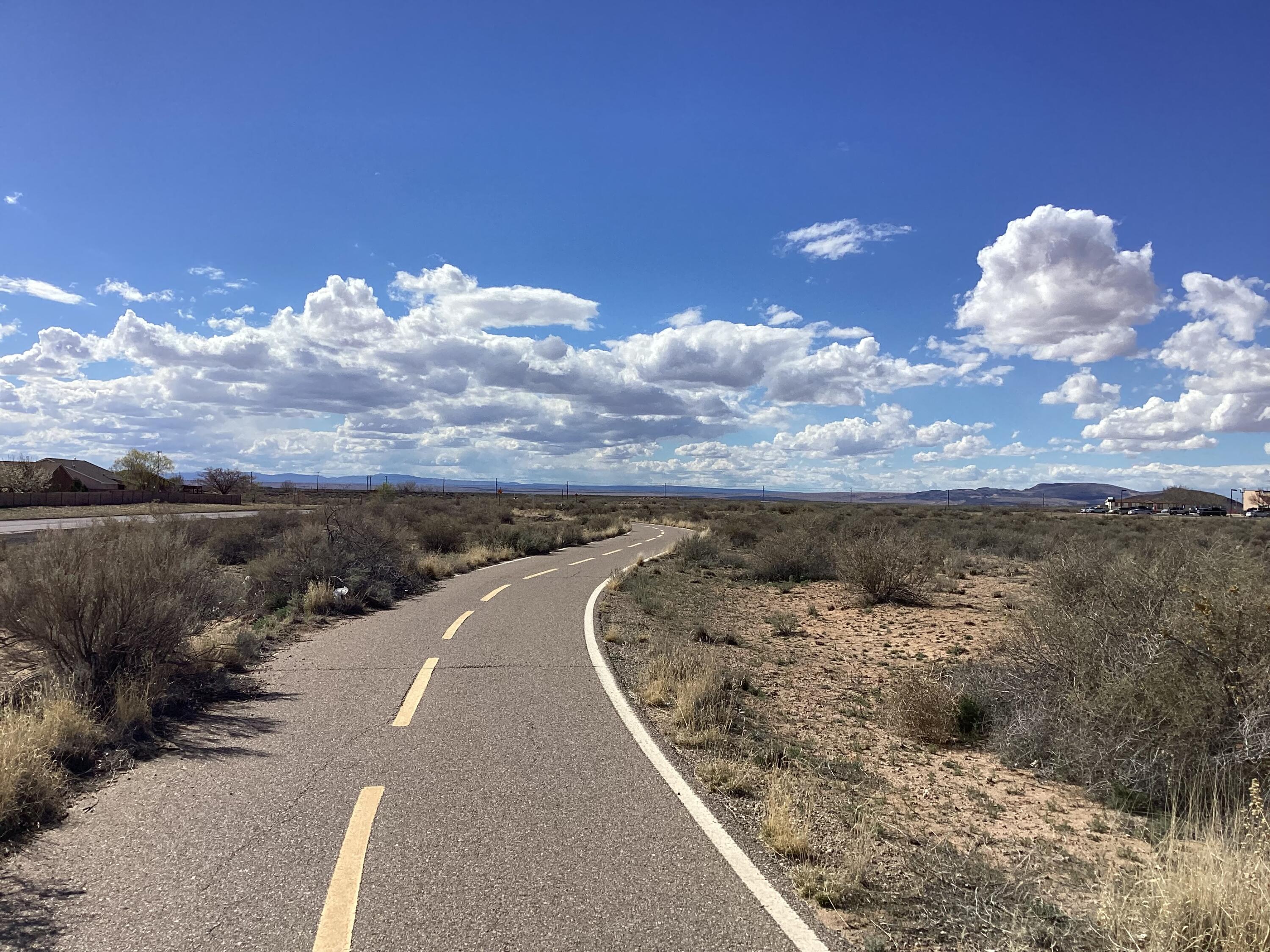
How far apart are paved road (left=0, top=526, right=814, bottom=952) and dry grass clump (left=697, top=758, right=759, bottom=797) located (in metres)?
0.40

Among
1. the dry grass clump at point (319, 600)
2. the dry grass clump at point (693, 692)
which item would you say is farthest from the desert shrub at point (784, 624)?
the dry grass clump at point (319, 600)

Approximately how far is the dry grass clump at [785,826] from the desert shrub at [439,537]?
77.0 ft

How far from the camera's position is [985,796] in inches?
241

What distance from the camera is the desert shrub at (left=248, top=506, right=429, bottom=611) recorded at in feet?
48.9

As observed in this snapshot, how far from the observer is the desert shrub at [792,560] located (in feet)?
74.1

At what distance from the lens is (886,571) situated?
58.2 ft

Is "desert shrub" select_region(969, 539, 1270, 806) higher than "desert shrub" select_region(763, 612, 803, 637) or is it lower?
higher

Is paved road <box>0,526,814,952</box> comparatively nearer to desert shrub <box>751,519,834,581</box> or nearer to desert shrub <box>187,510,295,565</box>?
desert shrub <box>751,519,834,581</box>

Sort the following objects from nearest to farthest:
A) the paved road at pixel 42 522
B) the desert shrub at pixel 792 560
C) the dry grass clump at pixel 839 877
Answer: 1. the dry grass clump at pixel 839 877
2. the desert shrub at pixel 792 560
3. the paved road at pixel 42 522

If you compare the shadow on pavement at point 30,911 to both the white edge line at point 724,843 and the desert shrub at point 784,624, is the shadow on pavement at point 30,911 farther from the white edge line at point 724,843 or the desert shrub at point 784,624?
the desert shrub at point 784,624

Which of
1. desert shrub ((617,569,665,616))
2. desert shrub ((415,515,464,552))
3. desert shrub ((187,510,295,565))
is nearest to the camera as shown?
desert shrub ((617,569,665,616))

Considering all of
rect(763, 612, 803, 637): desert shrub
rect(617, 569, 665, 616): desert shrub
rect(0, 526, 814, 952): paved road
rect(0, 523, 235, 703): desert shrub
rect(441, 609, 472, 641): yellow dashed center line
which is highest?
rect(0, 523, 235, 703): desert shrub

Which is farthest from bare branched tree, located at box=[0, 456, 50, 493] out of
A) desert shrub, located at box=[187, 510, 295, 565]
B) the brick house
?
desert shrub, located at box=[187, 510, 295, 565]

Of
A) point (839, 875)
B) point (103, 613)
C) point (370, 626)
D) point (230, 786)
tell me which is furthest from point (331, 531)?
point (839, 875)
